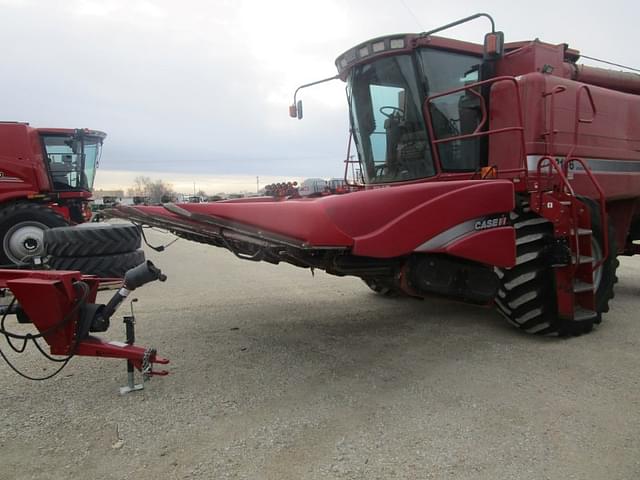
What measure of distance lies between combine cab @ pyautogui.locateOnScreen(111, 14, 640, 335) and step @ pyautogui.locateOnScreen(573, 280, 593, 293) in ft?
0.05

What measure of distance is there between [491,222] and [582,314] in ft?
4.66

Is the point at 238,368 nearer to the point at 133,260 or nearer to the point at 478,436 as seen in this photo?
the point at 478,436

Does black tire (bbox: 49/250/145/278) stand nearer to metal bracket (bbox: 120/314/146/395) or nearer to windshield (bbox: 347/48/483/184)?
metal bracket (bbox: 120/314/146/395)

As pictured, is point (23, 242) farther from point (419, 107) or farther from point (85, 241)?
point (419, 107)

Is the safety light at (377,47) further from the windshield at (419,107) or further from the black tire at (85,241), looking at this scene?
the black tire at (85,241)

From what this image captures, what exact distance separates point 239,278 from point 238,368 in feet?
13.1

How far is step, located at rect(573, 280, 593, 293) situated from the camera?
13.3 ft

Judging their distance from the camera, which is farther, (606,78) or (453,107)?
(606,78)

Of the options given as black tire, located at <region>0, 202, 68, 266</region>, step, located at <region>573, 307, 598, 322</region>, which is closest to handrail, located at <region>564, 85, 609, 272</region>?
step, located at <region>573, 307, 598, 322</region>

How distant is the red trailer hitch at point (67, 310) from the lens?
2.52 metres

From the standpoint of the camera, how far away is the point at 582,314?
4.09m

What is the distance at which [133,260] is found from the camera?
6117mm

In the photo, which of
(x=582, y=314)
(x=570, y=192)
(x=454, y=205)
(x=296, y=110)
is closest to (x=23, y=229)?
(x=296, y=110)

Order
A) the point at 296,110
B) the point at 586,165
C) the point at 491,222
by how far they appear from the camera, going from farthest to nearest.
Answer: the point at 296,110 → the point at 586,165 → the point at 491,222
